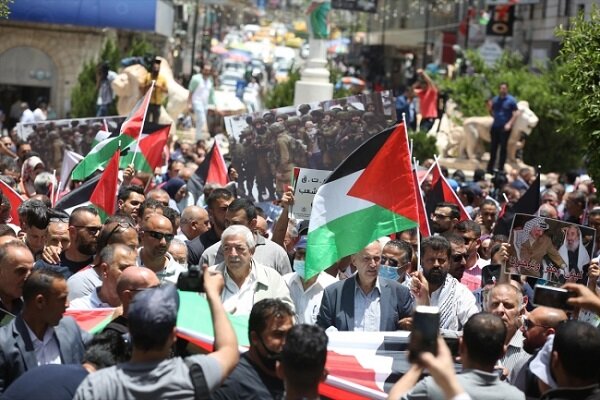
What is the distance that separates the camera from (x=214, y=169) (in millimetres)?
14883

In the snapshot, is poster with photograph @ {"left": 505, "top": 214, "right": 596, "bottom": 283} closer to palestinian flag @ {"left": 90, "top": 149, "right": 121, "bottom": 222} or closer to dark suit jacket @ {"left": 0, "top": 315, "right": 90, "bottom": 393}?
palestinian flag @ {"left": 90, "top": 149, "right": 121, "bottom": 222}

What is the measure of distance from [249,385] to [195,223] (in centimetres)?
528

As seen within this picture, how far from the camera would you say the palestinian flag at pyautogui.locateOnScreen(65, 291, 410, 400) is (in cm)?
627

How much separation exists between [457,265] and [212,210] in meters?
2.12

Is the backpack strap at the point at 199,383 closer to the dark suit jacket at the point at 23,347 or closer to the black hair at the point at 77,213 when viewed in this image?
the dark suit jacket at the point at 23,347

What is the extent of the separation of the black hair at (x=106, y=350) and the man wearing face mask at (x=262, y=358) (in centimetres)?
48

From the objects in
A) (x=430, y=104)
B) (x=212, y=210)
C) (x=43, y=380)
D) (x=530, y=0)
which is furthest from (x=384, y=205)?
(x=530, y=0)

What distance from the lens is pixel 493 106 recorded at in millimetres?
24859

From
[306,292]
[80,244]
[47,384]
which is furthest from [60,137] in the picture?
[47,384]

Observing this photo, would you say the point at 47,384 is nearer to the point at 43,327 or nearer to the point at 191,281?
the point at 191,281

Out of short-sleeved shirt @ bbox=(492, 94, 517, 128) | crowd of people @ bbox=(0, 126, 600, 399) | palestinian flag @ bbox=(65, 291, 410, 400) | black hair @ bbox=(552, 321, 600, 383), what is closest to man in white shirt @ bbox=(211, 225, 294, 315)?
crowd of people @ bbox=(0, 126, 600, 399)

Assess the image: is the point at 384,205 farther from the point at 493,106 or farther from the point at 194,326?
the point at 493,106

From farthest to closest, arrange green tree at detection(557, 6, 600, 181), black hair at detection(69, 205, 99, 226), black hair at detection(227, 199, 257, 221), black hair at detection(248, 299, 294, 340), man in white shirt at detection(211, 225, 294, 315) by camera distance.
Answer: green tree at detection(557, 6, 600, 181) < black hair at detection(227, 199, 257, 221) < black hair at detection(69, 205, 99, 226) < man in white shirt at detection(211, 225, 294, 315) < black hair at detection(248, 299, 294, 340)

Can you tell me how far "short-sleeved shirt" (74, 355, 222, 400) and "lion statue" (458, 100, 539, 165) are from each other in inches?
799
